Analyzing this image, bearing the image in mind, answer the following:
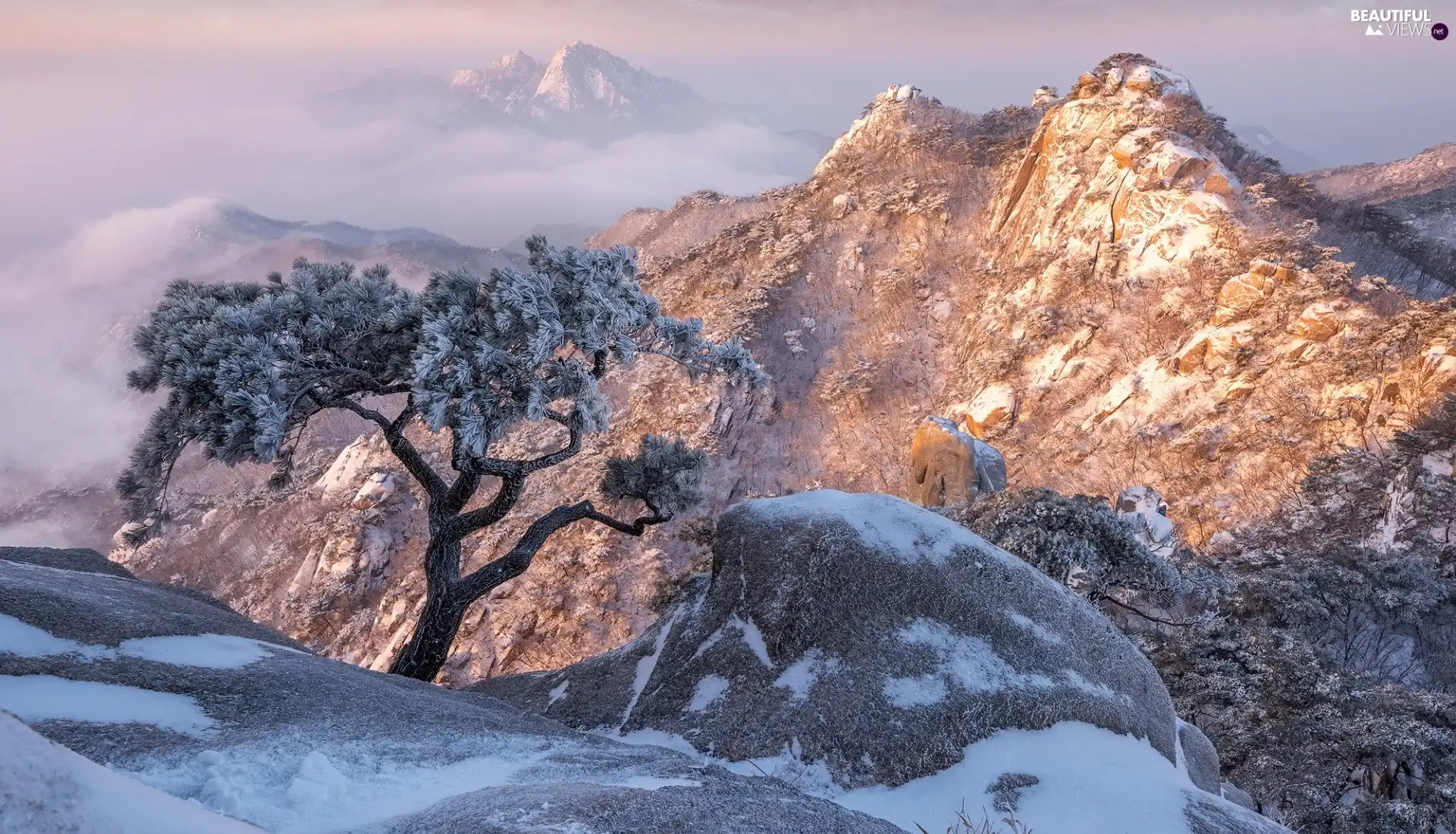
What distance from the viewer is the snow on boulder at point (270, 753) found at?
9.20 ft

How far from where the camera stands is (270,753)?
540 centimetres

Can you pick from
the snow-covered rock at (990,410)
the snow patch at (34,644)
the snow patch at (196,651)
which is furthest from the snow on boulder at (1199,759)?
the snow-covered rock at (990,410)

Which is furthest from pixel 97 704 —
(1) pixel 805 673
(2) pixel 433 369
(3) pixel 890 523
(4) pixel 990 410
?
(4) pixel 990 410

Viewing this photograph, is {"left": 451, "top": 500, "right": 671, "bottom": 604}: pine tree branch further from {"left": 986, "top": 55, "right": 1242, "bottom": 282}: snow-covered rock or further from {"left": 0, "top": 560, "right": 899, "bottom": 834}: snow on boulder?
{"left": 986, "top": 55, "right": 1242, "bottom": 282}: snow-covered rock

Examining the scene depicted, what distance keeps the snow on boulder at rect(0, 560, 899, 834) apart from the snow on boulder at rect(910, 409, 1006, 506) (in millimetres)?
13828

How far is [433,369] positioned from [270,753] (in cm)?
532

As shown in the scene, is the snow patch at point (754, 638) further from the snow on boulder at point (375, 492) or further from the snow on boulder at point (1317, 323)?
the snow on boulder at point (375, 492)

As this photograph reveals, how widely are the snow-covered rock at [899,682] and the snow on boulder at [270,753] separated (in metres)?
1.05

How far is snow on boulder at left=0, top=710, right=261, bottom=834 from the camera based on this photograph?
236 cm

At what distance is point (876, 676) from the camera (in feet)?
25.1

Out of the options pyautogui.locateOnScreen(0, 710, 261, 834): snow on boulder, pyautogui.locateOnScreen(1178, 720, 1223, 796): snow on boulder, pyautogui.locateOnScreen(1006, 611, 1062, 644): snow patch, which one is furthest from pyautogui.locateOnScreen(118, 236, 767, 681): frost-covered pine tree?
pyautogui.locateOnScreen(1178, 720, 1223, 796): snow on boulder

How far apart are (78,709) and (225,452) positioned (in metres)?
4.91

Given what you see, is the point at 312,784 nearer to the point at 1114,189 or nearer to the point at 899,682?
the point at 899,682

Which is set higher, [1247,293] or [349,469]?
[1247,293]
